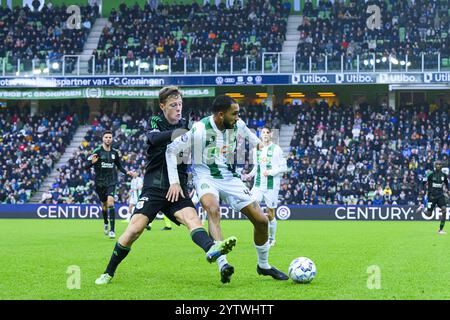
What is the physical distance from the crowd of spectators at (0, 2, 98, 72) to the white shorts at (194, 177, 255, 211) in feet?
111

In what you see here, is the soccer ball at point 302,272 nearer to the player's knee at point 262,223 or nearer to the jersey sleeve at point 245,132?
the player's knee at point 262,223

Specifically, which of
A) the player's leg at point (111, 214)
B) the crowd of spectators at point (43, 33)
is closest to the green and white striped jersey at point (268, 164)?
the player's leg at point (111, 214)

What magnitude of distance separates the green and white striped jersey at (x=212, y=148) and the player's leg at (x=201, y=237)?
0.52m

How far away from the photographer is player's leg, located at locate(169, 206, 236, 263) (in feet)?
28.5

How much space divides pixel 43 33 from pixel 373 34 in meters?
19.3

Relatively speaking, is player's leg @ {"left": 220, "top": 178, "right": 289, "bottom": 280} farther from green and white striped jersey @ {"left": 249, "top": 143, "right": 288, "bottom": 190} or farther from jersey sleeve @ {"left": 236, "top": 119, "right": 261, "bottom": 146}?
green and white striped jersey @ {"left": 249, "top": 143, "right": 288, "bottom": 190}

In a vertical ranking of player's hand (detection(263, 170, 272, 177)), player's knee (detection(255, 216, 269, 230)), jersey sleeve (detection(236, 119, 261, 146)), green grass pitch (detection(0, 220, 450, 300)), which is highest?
jersey sleeve (detection(236, 119, 261, 146))

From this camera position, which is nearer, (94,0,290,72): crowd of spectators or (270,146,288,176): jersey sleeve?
(270,146,288,176): jersey sleeve

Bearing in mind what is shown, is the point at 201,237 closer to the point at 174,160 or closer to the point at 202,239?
the point at 202,239

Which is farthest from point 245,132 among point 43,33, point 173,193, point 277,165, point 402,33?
point 43,33

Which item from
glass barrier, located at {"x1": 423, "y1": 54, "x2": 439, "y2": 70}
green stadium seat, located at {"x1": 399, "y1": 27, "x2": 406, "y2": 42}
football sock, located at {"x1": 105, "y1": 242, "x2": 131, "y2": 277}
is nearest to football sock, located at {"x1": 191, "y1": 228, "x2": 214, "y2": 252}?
football sock, located at {"x1": 105, "y1": 242, "x2": 131, "y2": 277}

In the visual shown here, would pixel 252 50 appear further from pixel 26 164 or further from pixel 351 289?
pixel 351 289

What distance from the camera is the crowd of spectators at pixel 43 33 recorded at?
44219 mm
